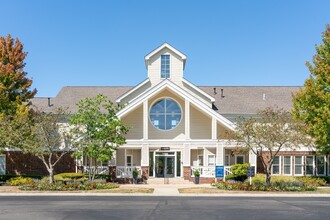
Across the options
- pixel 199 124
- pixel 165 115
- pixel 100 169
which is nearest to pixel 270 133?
pixel 199 124

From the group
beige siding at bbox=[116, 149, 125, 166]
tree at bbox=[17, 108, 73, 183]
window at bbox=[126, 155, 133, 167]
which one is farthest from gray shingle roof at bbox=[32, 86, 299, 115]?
tree at bbox=[17, 108, 73, 183]

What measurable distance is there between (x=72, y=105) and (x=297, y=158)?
23793 mm

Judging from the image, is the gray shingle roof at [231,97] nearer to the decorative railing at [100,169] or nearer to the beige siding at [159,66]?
the beige siding at [159,66]

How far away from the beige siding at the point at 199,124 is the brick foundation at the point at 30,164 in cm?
1194

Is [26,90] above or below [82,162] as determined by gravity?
above

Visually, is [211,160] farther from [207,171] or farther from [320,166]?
[320,166]

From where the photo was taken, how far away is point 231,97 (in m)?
41.8

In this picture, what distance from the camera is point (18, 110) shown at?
104 feet

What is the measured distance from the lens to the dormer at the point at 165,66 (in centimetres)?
3794

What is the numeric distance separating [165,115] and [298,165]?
13.6 meters

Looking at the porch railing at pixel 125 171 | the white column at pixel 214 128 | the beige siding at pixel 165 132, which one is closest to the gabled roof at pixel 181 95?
the white column at pixel 214 128

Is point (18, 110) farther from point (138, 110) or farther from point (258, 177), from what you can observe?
point (258, 177)

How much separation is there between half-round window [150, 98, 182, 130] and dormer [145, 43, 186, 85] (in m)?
2.84

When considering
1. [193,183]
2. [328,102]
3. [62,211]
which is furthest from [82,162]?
[328,102]
